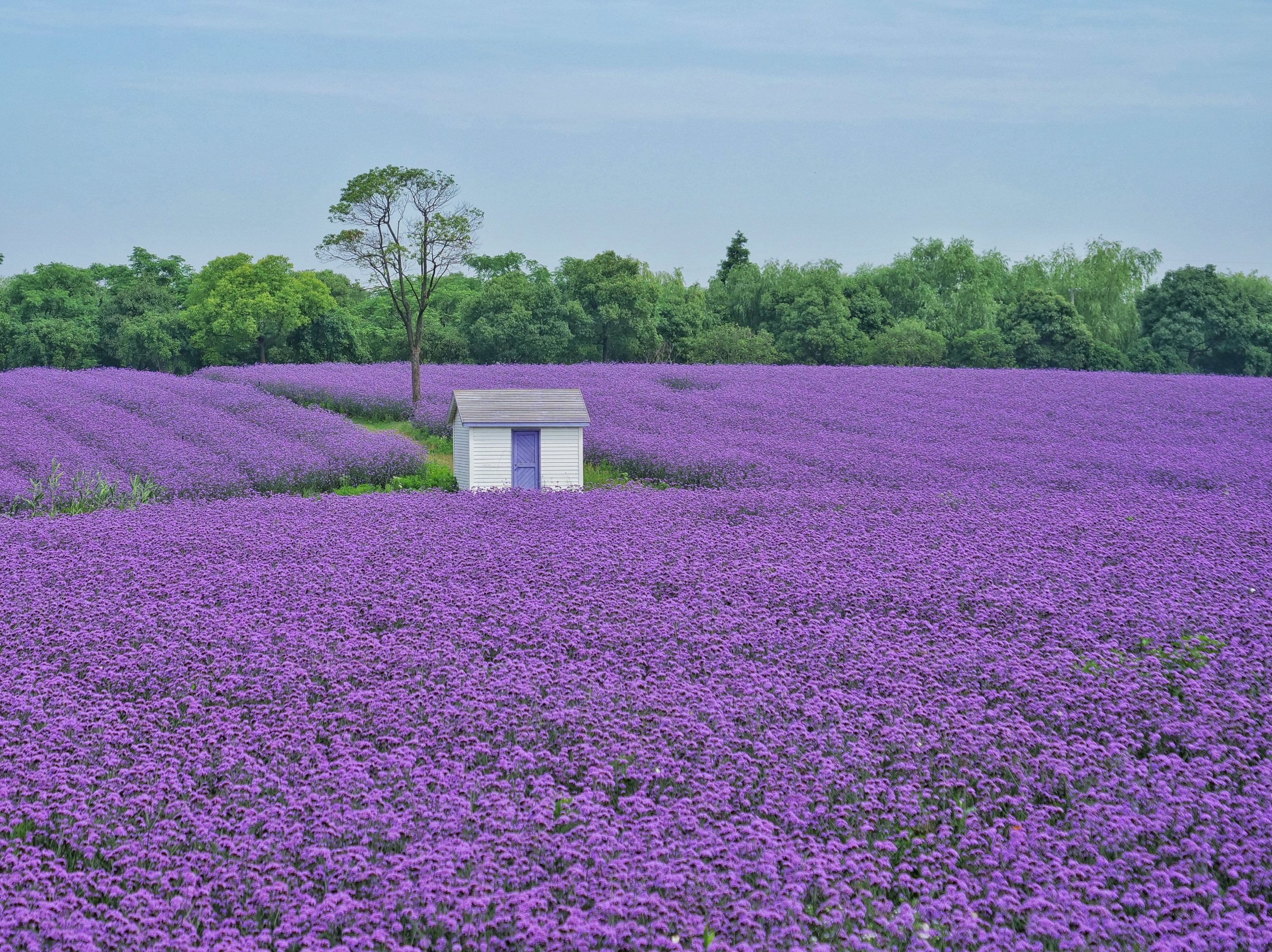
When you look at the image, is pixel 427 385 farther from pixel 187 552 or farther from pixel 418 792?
pixel 418 792

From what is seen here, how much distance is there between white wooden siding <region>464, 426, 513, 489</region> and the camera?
17.7 m

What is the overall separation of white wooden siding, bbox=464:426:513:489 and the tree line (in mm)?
24362

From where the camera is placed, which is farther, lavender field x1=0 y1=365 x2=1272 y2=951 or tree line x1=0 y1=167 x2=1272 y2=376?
tree line x1=0 y1=167 x2=1272 y2=376

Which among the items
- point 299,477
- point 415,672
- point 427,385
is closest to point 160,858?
point 415,672

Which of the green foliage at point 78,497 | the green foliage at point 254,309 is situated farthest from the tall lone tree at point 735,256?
the green foliage at point 78,497

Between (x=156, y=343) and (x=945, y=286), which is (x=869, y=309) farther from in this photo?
(x=156, y=343)

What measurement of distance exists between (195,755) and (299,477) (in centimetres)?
1284

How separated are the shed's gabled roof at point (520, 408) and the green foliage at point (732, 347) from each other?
2840cm

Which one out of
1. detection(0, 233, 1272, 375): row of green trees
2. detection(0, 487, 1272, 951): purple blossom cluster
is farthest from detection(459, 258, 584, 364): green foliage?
detection(0, 487, 1272, 951): purple blossom cluster

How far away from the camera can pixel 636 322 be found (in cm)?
4619

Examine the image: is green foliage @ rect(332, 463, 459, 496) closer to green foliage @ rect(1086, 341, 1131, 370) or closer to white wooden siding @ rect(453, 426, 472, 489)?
white wooden siding @ rect(453, 426, 472, 489)

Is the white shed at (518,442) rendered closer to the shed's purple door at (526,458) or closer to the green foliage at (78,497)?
the shed's purple door at (526,458)

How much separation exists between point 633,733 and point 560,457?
12.3m

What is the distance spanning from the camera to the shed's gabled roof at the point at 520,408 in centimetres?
1772
